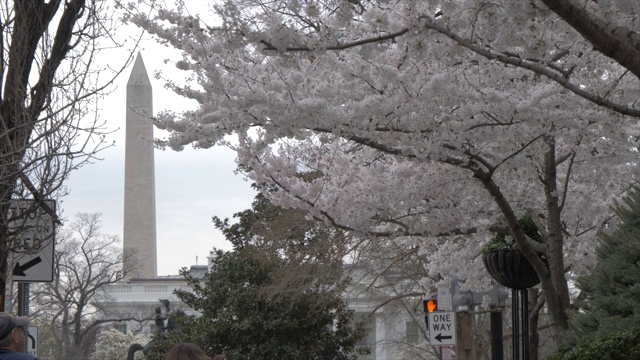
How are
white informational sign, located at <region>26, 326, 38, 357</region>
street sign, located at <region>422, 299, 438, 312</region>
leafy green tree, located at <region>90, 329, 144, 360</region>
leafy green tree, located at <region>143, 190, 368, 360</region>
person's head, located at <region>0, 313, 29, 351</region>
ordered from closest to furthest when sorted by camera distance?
person's head, located at <region>0, 313, 29, 351</region> → white informational sign, located at <region>26, 326, 38, 357</region> → street sign, located at <region>422, 299, 438, 312</region> → leafy green tree, located at <region>143, 190, 368, 360</region> → leafy green tree, located at <region>90, 329, 144, 360</region>

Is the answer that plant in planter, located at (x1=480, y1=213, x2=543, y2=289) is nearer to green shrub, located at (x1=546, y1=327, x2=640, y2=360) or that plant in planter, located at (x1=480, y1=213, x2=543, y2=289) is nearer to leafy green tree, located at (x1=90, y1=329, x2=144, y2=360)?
green shrub, located at (x1=546, y1=327, x2=640, y2=360)

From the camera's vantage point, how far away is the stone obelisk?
52.5 meters

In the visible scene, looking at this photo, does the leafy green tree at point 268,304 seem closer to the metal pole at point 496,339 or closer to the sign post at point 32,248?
the metal pole at point 496,339

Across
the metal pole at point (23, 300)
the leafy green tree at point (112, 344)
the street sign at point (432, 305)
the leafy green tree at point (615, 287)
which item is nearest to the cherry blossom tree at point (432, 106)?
the leafy green tree at point (615, 287)

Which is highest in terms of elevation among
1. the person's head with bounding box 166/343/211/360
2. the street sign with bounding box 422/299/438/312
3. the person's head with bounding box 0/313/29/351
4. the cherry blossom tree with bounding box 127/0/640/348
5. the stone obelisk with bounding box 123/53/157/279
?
the stone obelisk with bounding box 123/53/157/279

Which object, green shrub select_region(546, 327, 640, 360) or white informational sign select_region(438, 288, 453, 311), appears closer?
green shrub select_region(546, 327, 640, 360)

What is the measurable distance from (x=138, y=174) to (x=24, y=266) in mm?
41702

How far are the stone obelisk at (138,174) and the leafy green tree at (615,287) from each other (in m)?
41.3

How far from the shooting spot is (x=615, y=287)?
1069 centimetres

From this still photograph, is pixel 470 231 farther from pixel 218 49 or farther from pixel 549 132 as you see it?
pixel 218 49

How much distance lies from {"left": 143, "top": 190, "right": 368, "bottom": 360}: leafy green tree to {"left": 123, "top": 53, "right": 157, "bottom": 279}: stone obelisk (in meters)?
22.5

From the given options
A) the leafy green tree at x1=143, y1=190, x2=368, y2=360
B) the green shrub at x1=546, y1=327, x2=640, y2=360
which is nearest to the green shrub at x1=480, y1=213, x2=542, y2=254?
the green shrub at x1=546, y1=327, x2=640, y2=360

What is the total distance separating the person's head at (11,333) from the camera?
21.6 feet

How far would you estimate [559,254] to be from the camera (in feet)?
44.9
